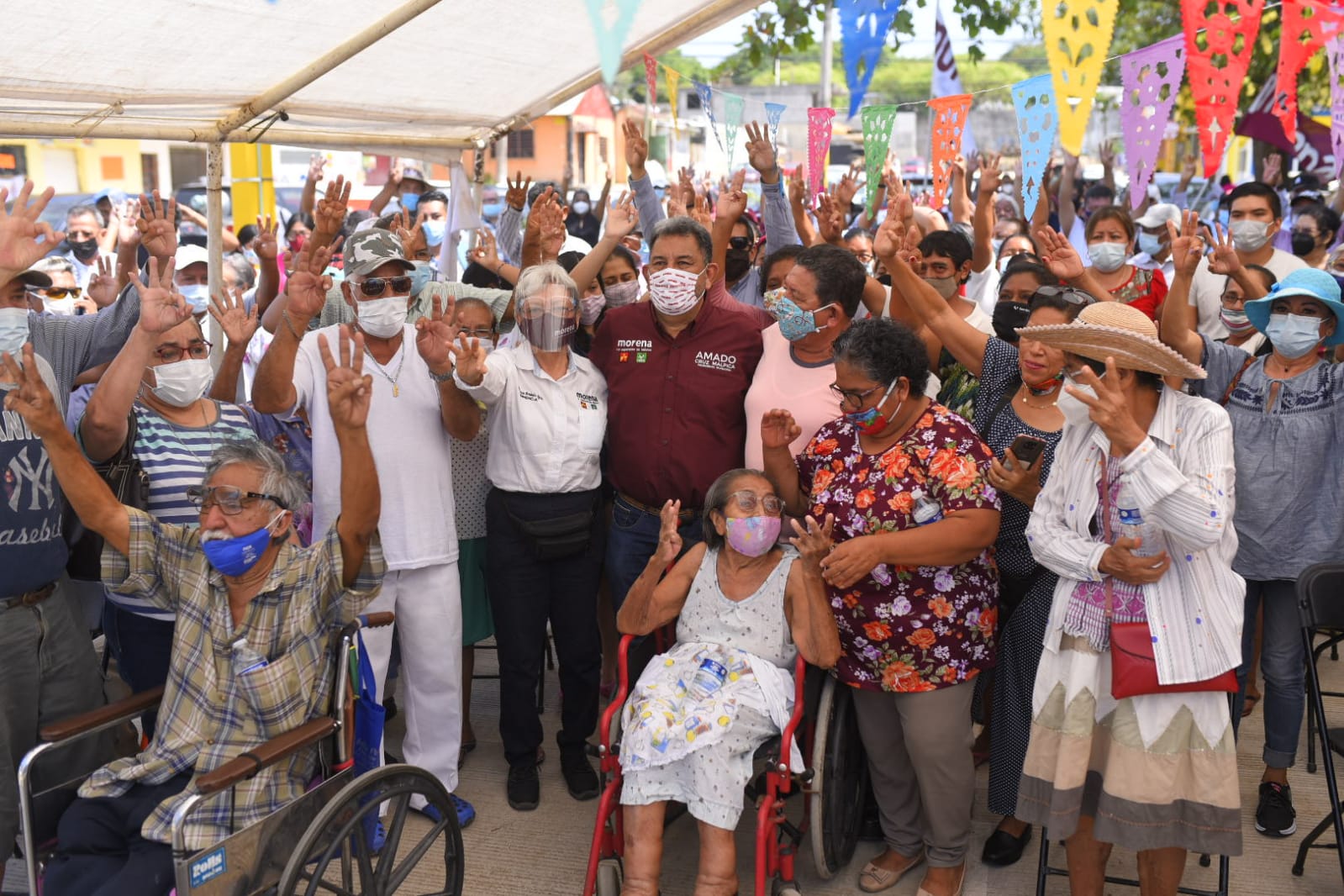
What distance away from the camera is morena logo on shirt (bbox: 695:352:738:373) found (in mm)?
4445

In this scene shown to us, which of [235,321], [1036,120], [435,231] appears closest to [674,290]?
[235,321]

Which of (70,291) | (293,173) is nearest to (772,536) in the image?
(70,291)

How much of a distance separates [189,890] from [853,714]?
7.10ft

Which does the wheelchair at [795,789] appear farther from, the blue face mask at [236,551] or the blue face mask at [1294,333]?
the blue face mask at [1294,333]

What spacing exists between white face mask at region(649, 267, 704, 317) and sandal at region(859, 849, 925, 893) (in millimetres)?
2090

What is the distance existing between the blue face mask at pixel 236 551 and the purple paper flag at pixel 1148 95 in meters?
5.86

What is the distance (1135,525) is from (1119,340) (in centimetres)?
51

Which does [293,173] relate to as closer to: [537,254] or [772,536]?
[537,254]

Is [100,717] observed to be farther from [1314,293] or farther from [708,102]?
[708,102]

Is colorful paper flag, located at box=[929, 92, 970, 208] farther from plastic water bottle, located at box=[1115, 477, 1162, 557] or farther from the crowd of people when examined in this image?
plastic water bottle, located at box=[1115, 477, 1162, 557]

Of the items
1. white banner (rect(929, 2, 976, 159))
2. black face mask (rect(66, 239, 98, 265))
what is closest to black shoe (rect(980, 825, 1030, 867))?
white banner (rect(929, 2, 976, 159))

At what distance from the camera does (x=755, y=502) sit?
3.88 m

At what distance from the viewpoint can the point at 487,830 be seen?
4.38m

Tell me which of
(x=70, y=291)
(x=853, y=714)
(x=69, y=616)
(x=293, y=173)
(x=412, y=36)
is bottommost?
(x=853, y=714)
